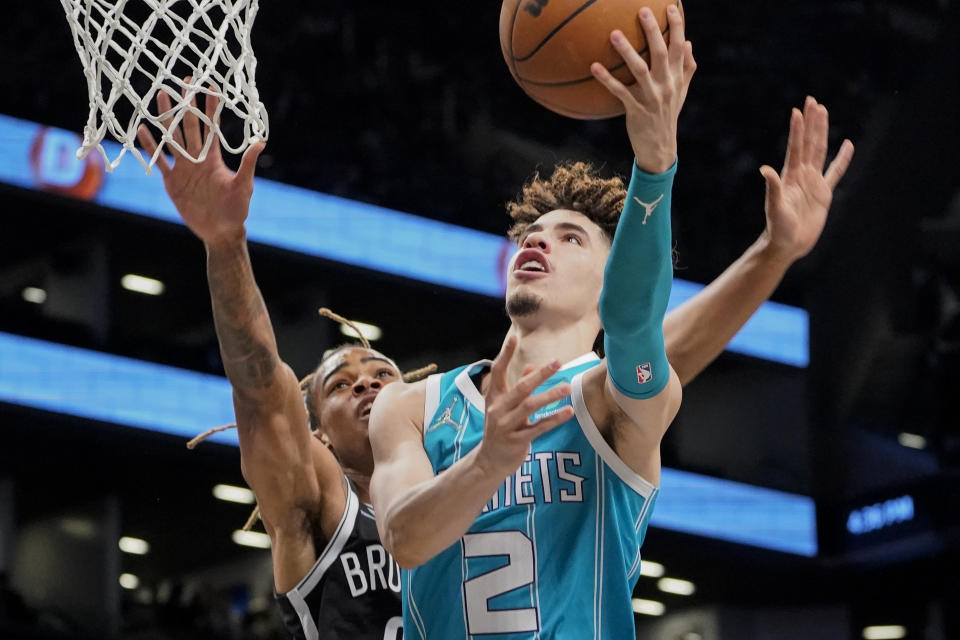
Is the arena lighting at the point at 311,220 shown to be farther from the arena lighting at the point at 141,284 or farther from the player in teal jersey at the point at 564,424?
the player in teal jersey at the point at 564,424

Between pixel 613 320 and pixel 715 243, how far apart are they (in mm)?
13025

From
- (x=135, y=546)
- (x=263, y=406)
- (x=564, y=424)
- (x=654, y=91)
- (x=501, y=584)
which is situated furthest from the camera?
(x=135, y=546)

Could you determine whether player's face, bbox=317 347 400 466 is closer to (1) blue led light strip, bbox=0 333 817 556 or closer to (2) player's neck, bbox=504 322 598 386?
(2) player's neck, bbox=504 322 598 386

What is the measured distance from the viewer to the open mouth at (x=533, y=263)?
3443 millimetres

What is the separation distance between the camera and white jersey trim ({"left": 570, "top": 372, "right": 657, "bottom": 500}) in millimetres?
3199

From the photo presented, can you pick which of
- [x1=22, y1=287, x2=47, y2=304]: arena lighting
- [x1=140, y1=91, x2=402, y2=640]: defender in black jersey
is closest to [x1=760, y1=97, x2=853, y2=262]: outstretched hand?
[x1=140, y1=91, x2=402, y2=640]: defender in black jersey

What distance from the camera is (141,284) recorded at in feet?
49.4

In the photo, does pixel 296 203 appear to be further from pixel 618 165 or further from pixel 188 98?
pixel 188 98

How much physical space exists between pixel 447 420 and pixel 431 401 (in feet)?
0.27

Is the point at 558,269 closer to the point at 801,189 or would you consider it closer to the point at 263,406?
the point at 801,189

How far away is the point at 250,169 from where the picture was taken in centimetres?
367

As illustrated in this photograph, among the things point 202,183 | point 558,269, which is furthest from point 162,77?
point 558,269

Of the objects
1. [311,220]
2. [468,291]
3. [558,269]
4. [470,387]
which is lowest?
[470,387]

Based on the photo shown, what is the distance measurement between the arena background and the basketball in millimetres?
10699
